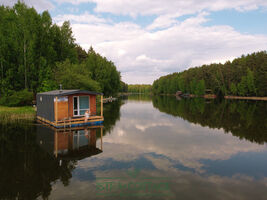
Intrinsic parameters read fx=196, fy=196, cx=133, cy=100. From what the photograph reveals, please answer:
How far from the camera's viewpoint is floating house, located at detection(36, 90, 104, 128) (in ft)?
67.6

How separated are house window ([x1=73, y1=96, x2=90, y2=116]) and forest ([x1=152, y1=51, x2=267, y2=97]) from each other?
79006 mm

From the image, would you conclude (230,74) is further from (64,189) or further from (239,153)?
(64,189)

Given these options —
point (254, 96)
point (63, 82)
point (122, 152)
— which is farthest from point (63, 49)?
point (254, 96)

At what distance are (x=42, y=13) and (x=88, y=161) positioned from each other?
45623 mm

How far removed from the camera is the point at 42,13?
45594 mm

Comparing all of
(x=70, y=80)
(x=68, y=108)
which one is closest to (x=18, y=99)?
(x=70, y=80)

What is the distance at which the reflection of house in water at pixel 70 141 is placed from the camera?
12.6 metres

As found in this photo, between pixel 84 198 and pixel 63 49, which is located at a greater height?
pixel 63 49

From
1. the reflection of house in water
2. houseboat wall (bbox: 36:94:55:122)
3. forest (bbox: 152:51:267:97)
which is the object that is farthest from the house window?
forest (bbox: 152:51:267:97)

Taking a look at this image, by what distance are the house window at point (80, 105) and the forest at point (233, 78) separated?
79.0m

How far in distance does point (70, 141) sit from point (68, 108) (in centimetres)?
726

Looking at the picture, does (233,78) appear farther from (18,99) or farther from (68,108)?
(18,99)

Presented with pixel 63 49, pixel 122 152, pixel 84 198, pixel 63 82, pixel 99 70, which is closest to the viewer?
pixel 84 198

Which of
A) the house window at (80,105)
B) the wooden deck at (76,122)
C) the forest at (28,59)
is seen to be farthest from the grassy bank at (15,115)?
the forest at (28,59)
